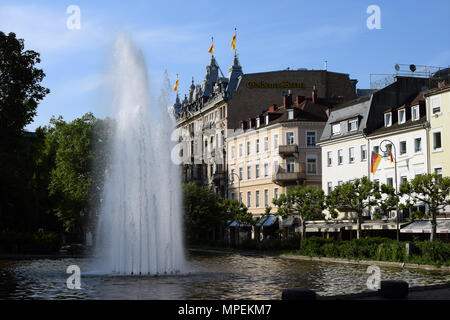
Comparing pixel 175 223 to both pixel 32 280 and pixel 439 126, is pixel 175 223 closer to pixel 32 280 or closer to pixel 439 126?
pixel 32 280

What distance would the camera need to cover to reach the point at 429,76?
62.4 metres

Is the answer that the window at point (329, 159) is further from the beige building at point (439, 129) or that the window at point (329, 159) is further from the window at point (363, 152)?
the beige building at point (439, 129)

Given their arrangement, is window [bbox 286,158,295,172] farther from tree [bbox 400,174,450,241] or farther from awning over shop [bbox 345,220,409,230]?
tree [bbox 400,174,450,241]

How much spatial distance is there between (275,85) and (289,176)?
19.7m

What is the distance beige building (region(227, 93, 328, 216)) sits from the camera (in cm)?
7231

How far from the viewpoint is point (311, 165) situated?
72.5 metres

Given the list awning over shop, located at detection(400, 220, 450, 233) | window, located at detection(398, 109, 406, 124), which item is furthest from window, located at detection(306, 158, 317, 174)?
awning over shop, located at detection(400, 220, 450, 233)

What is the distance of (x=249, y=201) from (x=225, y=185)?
7.54m

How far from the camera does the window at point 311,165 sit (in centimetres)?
7231

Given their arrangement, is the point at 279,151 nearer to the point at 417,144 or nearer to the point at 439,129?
the point at 417,144

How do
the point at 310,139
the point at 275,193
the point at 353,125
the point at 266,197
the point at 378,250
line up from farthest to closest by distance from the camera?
the point at 266,197 → the point at 275,193 → the point at 310,139 → the point at 353,125 → the point at 378,250

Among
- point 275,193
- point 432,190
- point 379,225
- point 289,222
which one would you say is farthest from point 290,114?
point 432,190

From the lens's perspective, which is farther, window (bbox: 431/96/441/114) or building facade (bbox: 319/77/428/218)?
building facade (bbox: 319/77/428/218)
